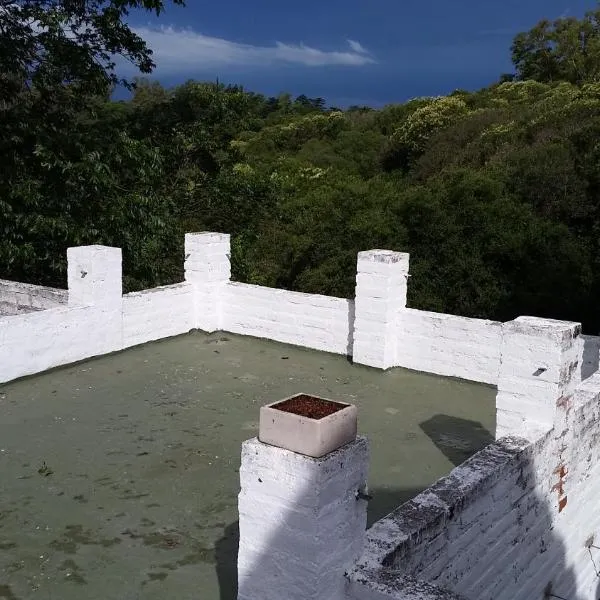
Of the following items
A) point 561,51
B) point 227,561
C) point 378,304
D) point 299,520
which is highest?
point 561,51

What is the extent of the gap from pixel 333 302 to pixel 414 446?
2954 mm

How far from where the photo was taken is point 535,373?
207 inches

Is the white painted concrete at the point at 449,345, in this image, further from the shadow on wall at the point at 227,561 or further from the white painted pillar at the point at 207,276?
the shadow on wall at the point at 227,561

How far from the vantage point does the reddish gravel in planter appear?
3.34 m

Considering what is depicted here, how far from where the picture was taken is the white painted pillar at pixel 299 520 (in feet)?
10.5

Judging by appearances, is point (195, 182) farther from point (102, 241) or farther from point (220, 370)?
point (220, 370)

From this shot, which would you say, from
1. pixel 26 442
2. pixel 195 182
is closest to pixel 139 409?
pixel 26 442

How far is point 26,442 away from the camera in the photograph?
612 cm

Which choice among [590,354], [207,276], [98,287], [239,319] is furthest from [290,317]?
[590,354]

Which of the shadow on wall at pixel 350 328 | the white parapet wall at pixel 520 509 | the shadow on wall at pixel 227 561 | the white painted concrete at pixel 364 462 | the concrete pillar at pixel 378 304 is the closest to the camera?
the white painted concrete at pixel 364 462

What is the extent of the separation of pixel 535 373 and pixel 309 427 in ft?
8.66

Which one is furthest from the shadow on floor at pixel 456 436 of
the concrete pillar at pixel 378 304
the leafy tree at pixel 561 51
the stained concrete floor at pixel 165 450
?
the leafy tree at pixel 561 51

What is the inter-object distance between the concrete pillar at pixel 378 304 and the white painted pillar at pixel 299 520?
15.7 ft

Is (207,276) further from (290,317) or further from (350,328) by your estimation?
(350,328)
